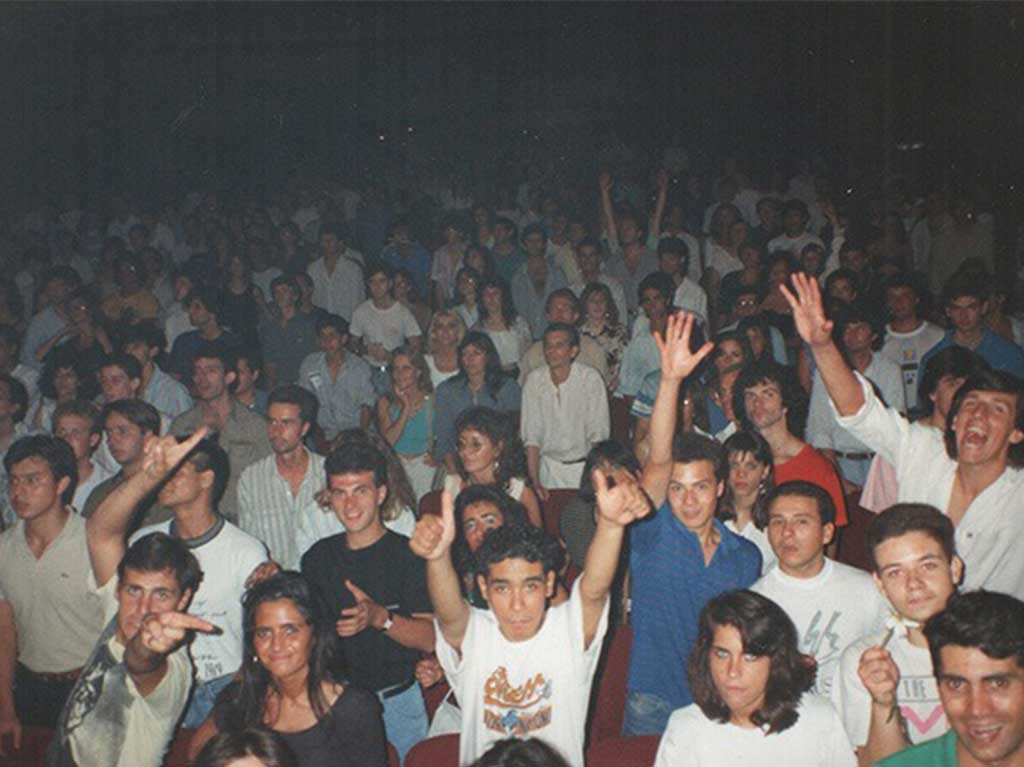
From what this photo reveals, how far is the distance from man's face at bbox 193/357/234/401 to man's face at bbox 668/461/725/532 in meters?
2.91

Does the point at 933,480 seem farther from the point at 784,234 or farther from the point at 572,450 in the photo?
the point at 784,234

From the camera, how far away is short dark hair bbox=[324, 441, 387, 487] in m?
4.39

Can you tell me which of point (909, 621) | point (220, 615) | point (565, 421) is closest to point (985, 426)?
point (909, 621)

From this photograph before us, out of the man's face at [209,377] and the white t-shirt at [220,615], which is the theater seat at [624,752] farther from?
the man's face at [209,377]

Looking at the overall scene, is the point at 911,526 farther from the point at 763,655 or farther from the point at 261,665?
the point at 261,665

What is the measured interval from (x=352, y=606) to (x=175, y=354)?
4.41 m

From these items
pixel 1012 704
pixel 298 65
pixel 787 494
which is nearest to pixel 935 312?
pixel 787 494

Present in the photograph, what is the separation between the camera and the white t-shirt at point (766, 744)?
3146 millimetres

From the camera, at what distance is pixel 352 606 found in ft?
13.6

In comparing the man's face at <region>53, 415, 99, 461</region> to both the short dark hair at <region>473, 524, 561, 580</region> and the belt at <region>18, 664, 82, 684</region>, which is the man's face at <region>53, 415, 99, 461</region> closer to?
the belt at <region>18, 664, 82, 684</region>

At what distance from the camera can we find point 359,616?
3852 mm

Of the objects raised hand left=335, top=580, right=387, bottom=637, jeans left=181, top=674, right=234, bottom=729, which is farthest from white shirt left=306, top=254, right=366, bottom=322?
raised hand left=335, top=580, right=387, bottom=637

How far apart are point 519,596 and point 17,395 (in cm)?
391

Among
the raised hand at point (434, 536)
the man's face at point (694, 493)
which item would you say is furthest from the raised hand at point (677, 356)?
the raised hand at point (434, 536)
